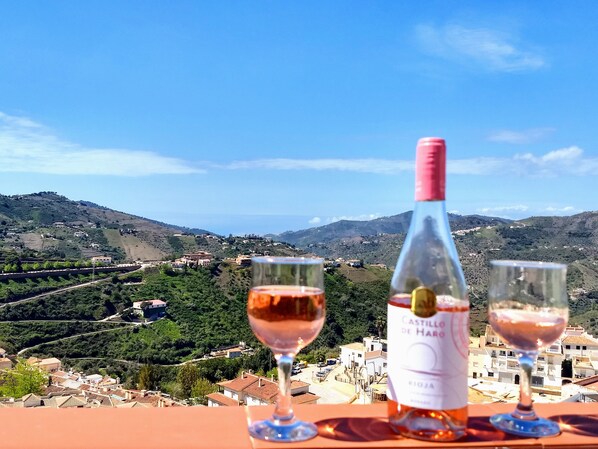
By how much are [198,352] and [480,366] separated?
1909 centimetres

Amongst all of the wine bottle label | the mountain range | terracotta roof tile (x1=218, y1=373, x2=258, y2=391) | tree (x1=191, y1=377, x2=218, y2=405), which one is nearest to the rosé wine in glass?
the wine bottle label

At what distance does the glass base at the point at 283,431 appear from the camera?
0.97m

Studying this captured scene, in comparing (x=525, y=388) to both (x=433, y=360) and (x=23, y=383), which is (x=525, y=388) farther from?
(x=23, y=383)

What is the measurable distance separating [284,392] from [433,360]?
28 cm

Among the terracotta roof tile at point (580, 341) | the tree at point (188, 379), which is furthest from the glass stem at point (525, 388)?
the terracotta roof tile at point (580, 341)

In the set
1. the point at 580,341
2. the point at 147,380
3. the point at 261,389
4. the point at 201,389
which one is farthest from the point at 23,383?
the point at 580,341

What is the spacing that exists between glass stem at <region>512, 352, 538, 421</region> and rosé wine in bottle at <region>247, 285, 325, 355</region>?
1.34ft

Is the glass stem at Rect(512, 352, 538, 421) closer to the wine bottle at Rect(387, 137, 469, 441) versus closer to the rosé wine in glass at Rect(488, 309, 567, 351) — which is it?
the rosé wine in glass at Rect(488, 309, 567, 351)

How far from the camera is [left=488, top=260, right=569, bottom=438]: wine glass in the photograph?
1.04 metres

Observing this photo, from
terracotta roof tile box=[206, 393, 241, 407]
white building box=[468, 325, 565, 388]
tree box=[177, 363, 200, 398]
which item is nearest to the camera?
white building box=[468, 325, 565, 388]

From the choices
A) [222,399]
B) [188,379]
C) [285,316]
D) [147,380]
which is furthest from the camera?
[147,380]

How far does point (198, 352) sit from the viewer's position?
1323 inches

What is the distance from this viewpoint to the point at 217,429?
103cm

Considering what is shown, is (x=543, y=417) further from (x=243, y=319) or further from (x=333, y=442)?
(x=243, y=319)
